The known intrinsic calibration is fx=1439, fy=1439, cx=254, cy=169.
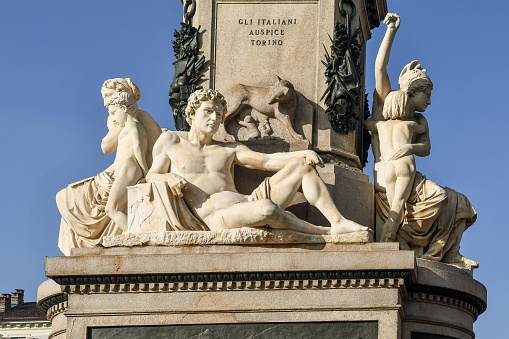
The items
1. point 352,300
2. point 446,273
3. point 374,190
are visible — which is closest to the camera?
point 352,300

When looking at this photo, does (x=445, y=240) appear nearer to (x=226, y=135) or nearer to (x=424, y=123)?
(x=424, y=123)

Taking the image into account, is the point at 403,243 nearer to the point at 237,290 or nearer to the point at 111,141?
the point at 237,290

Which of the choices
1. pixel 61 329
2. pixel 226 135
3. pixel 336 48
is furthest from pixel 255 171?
pixel 61 329

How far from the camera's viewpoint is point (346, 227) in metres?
23.6

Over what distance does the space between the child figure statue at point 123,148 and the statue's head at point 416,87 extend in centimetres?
502

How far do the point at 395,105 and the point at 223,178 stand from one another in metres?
3.86

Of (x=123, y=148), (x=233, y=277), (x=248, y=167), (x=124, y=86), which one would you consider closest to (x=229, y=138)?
(x=248, y=167)

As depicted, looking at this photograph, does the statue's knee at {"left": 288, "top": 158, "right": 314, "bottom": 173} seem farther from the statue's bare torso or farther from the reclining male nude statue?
the statue's bare torso

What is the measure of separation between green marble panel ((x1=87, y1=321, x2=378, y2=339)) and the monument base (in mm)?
16

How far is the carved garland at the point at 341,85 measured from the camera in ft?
85.4

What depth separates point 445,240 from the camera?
25625mm

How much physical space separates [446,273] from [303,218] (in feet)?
8.66

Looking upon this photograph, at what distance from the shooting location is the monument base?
2288 centimetres

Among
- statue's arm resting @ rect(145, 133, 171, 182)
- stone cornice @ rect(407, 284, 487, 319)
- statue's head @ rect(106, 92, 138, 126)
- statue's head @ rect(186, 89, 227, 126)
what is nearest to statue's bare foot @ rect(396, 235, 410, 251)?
stone cornice @ rect(407, 284, 487, 319)
